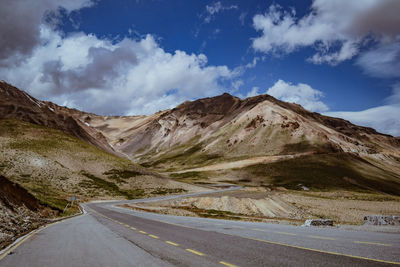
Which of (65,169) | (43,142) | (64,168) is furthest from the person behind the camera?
(43,142)

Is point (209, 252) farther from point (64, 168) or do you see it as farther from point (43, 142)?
point (43, 142)

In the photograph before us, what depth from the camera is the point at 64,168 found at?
105812mm

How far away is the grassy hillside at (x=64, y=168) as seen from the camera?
90.5 metres

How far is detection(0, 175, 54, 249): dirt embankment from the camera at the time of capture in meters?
14.9

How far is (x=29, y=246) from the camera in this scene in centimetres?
1215

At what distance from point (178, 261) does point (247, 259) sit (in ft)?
7.26

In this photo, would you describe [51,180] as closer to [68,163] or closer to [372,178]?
[68,163]

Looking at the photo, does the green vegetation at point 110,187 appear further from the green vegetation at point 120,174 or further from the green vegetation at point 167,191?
the green vegetation at point 120,174

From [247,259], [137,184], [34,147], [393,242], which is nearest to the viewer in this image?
[247,259]

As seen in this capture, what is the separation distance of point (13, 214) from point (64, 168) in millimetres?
93817

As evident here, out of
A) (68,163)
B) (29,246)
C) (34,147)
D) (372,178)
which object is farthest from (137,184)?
(372,178)

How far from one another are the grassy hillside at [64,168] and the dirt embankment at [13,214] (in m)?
54.6

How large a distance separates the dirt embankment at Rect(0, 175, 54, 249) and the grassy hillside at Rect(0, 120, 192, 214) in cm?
5464

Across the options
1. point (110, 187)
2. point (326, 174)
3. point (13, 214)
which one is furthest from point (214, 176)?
point (13, 214)
